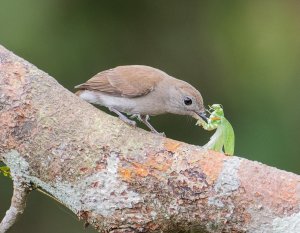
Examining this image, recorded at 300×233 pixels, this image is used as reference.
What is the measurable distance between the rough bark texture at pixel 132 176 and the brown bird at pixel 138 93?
109cm

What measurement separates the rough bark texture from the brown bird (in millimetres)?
1093

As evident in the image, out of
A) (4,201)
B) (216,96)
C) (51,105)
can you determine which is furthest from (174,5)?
(51,105)

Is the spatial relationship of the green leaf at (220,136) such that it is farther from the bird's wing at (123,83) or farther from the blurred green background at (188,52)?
the blurred green background at (188,52)

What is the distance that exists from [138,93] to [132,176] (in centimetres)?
128

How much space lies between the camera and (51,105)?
3490mm

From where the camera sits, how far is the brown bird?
15.0 feet

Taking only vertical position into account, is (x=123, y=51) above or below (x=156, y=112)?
below

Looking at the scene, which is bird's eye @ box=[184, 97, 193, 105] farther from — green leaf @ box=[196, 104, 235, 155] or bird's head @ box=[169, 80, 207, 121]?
green leaf @ box=[196, 104, 235, 155]

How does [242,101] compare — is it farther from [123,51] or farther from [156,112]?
[156,112]

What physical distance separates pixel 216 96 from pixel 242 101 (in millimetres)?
300

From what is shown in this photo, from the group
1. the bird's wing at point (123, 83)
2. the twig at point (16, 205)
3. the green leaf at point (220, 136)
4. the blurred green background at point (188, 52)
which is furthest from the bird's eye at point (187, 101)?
the blurred green background at point (188, 52)

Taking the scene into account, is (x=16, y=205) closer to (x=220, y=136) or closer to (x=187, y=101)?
(x=220, y=136)

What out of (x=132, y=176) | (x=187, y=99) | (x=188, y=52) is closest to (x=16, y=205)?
(x=132, y=176)

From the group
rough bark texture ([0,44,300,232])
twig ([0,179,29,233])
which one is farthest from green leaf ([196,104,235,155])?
twig ([0,179,29,233])
